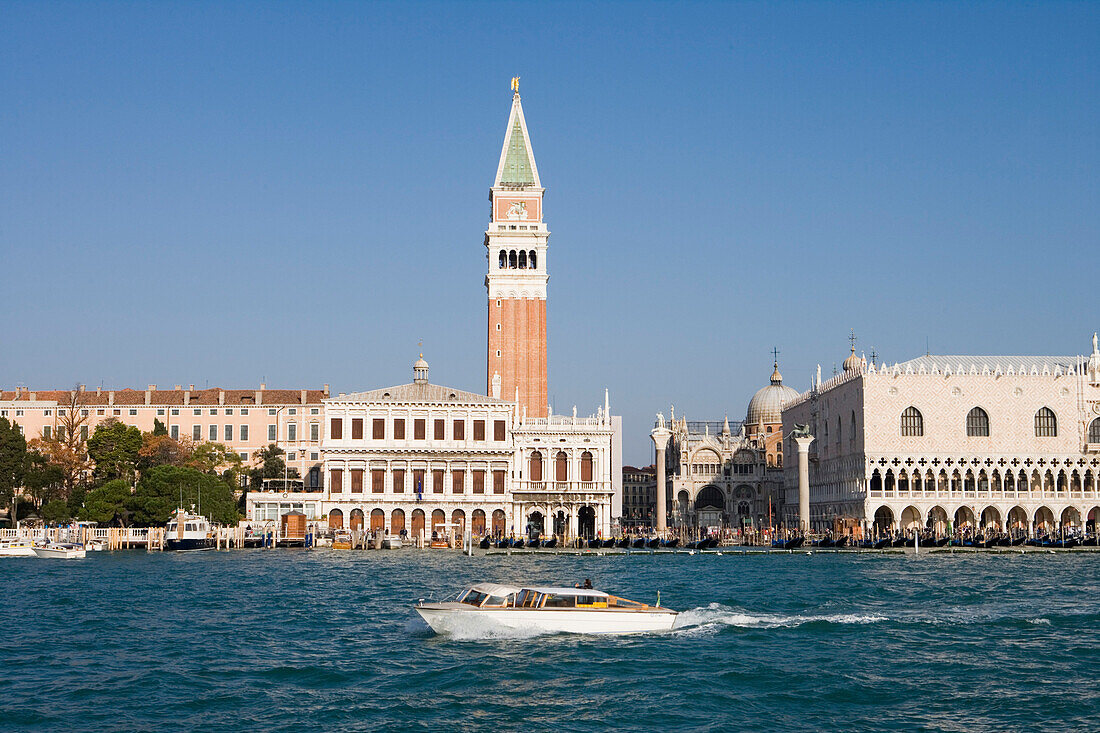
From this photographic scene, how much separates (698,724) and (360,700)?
5503 mm

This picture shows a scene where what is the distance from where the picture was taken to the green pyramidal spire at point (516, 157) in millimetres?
84125

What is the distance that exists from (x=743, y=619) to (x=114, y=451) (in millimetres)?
50367

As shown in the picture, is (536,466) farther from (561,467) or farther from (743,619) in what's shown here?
(743,619)

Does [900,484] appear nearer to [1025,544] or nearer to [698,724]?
[1025,544]

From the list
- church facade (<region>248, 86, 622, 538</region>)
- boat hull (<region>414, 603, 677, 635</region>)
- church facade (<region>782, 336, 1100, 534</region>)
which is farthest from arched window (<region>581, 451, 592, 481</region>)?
boat hull (<region>414, 603, 677, 635</region>)

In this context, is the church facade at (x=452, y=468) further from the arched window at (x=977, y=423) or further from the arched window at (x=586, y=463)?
the arched window at (x=977, y=423)

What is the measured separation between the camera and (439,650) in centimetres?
2428

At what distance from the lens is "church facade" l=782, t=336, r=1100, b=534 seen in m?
76.0

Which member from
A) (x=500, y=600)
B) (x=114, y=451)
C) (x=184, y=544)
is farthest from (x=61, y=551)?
(x=500, y=600)

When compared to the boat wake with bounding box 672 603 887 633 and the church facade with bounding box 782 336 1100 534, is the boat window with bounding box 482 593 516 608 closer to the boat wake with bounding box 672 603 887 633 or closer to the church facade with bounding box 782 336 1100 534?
the boat wake with bounding box 672 603 887 633

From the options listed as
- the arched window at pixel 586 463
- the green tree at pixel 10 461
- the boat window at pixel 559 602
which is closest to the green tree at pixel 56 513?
the green tree at pixel 10 461

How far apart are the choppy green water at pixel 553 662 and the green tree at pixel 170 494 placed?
960 inches

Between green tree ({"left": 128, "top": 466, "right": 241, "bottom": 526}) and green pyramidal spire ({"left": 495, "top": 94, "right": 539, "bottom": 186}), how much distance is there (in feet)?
101

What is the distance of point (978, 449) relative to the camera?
76.2m
